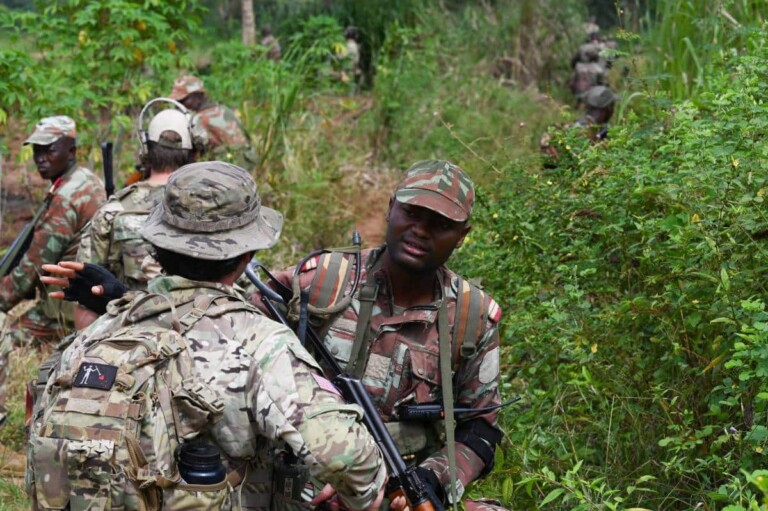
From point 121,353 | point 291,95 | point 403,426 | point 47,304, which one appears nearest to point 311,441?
point 121,353

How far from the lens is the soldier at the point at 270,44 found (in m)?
14.8

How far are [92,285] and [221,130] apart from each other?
18.0 ft

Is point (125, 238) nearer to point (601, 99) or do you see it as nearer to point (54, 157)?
point (54, 157)

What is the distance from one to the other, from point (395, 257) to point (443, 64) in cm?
1011

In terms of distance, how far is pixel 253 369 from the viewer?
2500 millimetres

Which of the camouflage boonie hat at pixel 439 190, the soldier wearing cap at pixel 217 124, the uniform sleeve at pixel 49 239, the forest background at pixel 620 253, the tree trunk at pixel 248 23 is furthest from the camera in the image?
the tree trunk at pixel 248 23

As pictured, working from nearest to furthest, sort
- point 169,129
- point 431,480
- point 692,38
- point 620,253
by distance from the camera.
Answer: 1. point 431,480
2. point 620,253
3. point 169,129
4. point 692,38

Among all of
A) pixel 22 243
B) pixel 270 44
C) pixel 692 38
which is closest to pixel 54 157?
pixel 22 243

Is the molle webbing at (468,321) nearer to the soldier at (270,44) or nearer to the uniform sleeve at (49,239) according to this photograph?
the uniform sleeve at (49,239)

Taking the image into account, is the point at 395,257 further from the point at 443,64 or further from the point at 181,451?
the point at 443,64

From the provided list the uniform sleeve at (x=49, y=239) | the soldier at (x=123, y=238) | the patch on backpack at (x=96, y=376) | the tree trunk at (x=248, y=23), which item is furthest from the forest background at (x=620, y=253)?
the tree trunk at (x=248, y=23)

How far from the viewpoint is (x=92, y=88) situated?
895cm

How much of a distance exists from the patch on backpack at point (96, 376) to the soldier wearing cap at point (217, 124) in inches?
233

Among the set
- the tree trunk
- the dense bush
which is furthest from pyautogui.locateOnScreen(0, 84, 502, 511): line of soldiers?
the tree trunk
